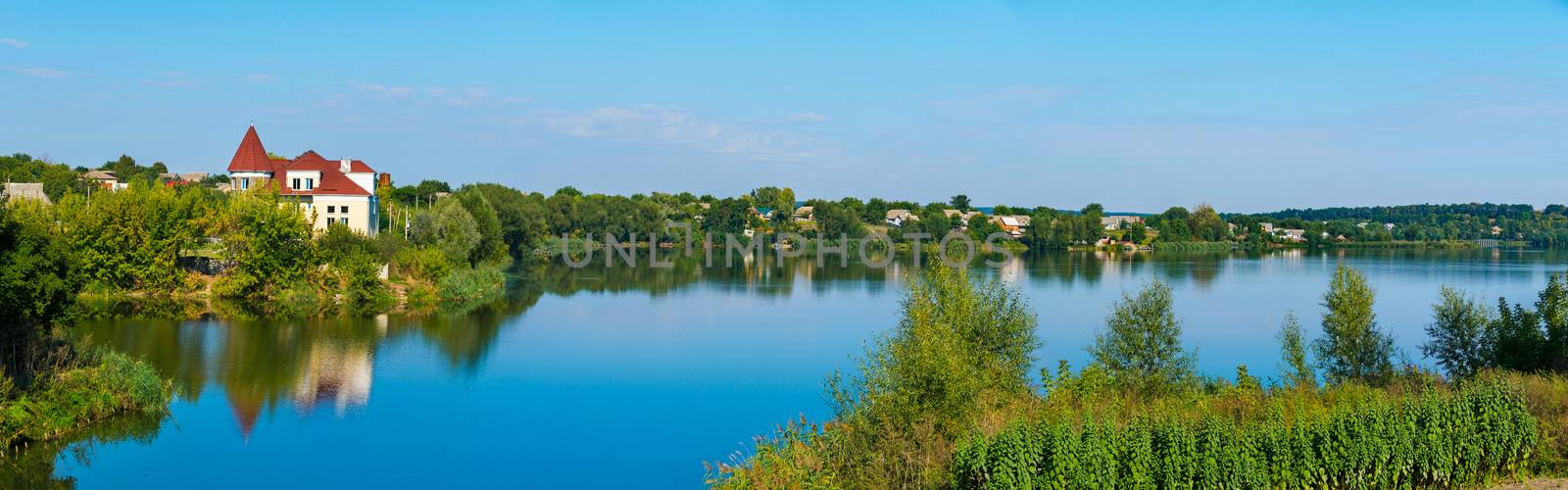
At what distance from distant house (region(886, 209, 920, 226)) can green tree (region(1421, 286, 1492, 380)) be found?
77503mm

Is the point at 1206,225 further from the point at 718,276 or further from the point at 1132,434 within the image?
the point at 1132,434

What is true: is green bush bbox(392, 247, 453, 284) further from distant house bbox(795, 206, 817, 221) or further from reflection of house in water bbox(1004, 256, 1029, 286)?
distant house bbox(795, 206, 817, 221)

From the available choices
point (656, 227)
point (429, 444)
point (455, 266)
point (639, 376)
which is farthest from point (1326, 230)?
point (429, 444)

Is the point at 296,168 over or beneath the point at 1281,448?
over

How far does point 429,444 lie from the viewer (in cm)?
1769

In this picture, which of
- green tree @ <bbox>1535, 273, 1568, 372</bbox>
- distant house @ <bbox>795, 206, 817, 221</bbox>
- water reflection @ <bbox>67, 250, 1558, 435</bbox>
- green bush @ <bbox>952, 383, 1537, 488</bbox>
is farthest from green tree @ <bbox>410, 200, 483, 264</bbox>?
distant house @ <bbox>795, 206, 817, 221</bbox>

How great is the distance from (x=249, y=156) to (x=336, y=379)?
25.7 m

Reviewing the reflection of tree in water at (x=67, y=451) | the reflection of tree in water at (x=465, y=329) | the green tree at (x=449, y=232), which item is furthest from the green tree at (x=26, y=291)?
the green tree at (x=449, y=232)

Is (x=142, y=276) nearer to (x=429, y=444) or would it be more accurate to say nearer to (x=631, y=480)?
(x=429, y=444)

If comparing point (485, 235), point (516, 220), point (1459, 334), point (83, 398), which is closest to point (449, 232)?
point (485, 235)

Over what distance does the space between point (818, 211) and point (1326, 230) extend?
5813 cm

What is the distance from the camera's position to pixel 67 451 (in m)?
15.7

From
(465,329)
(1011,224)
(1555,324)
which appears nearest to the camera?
(1555,324)

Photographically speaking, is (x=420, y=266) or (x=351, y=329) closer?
(x=351, y=329)
